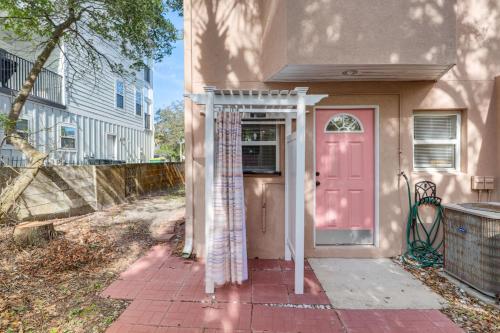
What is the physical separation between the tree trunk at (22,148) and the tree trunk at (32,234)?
97 cm

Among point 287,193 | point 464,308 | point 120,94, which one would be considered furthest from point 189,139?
point 120,94

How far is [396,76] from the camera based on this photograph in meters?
4.27

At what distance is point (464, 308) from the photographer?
3223mm

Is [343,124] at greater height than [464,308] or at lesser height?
greater

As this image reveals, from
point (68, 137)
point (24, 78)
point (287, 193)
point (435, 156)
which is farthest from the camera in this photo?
point (68, 137)

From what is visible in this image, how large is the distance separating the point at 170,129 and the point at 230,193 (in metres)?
26.2

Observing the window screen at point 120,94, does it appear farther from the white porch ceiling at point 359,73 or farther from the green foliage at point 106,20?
the white porch ceiling at point 359,73

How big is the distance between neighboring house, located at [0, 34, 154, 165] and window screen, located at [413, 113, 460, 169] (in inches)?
291

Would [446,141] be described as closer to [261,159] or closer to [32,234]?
[261,159]

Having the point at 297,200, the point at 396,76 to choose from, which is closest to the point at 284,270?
the point at 297,200

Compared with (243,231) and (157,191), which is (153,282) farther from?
(157,191)

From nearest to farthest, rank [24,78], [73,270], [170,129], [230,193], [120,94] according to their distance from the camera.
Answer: [230,193] < [73,270] < [24,78] < [120,94] < [170,129]

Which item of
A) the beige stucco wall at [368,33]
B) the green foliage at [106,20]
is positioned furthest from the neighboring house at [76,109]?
the beige stucco wall at [368,33]

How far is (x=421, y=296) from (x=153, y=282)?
323 cm
